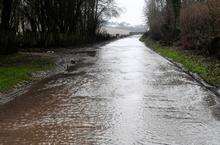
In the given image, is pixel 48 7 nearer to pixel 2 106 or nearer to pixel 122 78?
pixel 122 78

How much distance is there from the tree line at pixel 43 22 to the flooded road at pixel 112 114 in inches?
631

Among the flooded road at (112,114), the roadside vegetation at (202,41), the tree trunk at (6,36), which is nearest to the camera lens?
the flooded road at (112,114)

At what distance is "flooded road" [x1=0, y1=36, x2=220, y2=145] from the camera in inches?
446

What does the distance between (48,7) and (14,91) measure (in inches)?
1517

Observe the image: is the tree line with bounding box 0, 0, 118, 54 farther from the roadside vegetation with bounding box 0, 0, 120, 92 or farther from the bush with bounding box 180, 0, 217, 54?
the bush with bounding box 180, 0, 217, 54

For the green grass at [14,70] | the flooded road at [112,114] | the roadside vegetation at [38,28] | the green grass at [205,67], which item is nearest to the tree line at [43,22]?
the roadside vegetation at [38,28]

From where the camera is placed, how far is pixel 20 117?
13906 mm

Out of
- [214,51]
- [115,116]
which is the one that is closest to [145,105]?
[115,116]

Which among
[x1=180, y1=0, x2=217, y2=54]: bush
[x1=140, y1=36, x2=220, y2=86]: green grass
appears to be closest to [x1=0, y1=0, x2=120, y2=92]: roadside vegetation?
[x1=140, y1=36, x2=220, y2=86]: green grass

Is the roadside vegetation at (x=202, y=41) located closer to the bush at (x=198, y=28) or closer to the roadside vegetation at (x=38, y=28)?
the bush at (x=198, y=28)

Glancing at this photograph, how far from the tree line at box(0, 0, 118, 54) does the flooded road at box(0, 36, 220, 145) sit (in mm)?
16018

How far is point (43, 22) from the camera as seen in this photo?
56.8m

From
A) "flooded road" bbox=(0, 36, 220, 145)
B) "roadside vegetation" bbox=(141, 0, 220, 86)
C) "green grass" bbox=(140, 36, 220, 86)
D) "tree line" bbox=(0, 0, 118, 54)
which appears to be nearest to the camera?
"flooded road" bbox=(0, 36, 220, 145)

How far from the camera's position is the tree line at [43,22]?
39.0m
